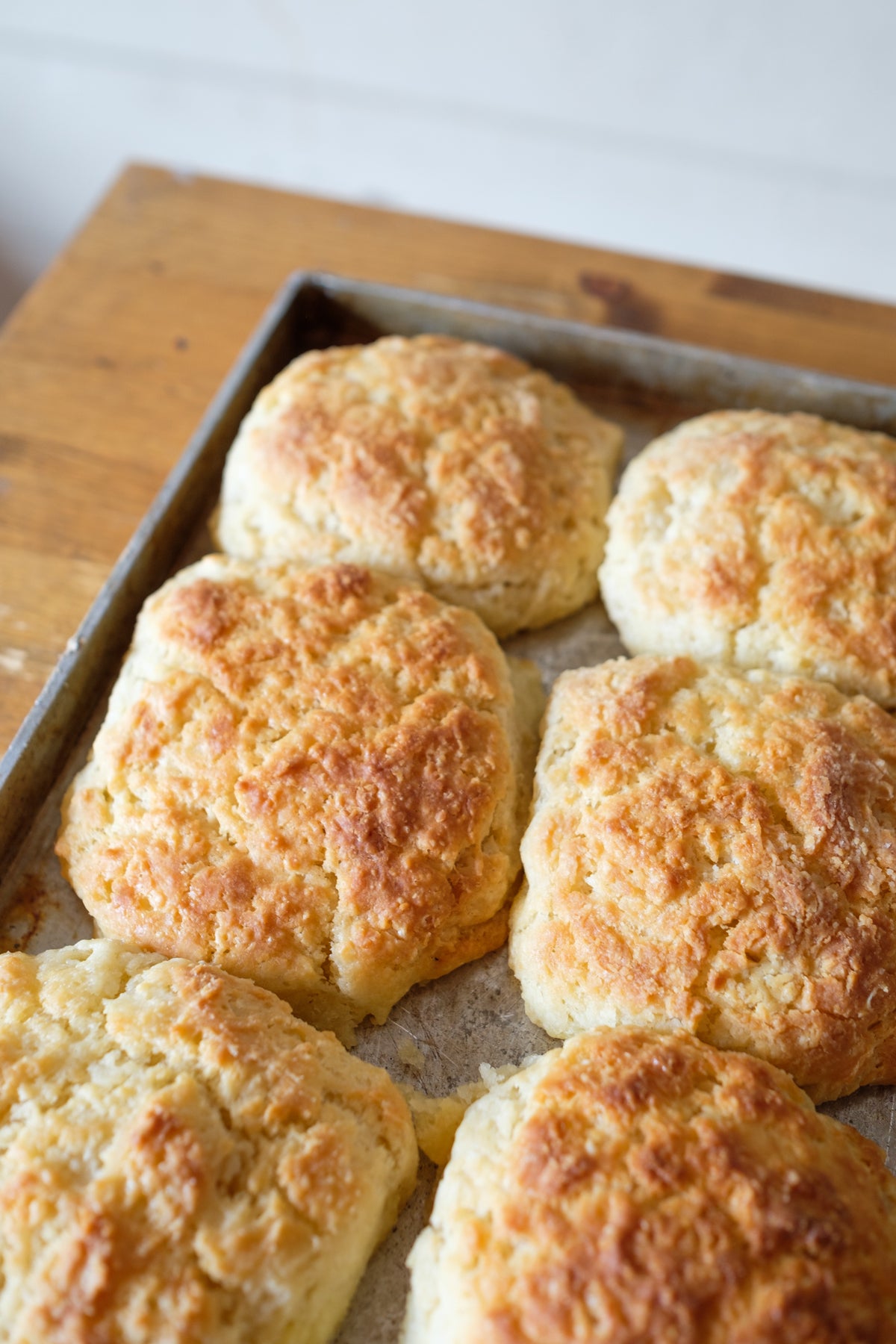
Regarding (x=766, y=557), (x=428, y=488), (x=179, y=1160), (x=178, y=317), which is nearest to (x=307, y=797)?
(x=179, y=1160)

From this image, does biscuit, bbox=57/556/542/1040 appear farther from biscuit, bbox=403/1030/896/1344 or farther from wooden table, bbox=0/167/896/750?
wooden table, bbox=0/167/896/750

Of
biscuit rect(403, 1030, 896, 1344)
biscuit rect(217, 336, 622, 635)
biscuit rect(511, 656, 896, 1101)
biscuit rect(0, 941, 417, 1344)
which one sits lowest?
biscuit rect(0, 941, 417, 1344)

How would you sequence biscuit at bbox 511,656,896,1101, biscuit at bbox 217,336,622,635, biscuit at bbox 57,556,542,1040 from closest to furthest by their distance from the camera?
biscuit at bbox 511,656,896,1101 < biscuit at bbox 57,556,542,1040 < biscuit at bbox 217,336,622,635

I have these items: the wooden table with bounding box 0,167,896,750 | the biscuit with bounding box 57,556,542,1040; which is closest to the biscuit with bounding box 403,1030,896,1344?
the biscuit with bounding box 57,556,542,1040

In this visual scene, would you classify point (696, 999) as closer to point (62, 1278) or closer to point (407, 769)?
point (407, 769)

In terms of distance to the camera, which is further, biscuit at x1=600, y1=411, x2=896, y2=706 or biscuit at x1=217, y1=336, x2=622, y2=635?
biscuit at x1=217, y1=336, x2=622, y2=635

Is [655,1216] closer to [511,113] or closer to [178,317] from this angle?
[178,317]
